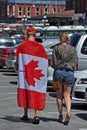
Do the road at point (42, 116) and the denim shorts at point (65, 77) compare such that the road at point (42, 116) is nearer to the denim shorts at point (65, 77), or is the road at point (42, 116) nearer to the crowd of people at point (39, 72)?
the crowd of people at point (39, 72)

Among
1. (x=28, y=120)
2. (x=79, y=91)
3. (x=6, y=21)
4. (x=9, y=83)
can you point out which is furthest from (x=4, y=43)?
(x=6, y=21)

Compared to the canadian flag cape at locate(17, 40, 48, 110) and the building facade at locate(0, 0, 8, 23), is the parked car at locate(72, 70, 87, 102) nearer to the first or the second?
the canadian flag cape at locate(17, 40, 48, 110)

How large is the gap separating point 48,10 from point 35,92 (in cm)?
12251

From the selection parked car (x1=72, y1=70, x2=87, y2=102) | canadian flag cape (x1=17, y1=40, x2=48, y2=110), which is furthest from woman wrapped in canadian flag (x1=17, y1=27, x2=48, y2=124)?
parked car (x1=72, y1=70, x2=87, y2=102)

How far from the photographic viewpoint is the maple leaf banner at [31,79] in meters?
11.0

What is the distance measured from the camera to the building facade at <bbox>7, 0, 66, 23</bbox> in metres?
128

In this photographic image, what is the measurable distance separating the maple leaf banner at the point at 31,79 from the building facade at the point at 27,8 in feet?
381

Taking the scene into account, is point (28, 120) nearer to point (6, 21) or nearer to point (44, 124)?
point (44, 124)

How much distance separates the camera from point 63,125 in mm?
10844

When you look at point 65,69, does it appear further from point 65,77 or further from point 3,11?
→ point 3,11

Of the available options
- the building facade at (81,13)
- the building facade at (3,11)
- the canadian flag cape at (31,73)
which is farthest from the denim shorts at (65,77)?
the building facade at (3,11)

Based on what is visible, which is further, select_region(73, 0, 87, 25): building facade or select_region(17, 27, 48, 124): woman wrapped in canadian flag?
select_region(73, 0, 87, 25): building facade

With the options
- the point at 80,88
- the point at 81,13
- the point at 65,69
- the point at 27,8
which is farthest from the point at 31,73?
the point at 27,8

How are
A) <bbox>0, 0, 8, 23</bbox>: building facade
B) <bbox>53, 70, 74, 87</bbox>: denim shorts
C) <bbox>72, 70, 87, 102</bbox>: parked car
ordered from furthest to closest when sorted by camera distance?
<bbox>0, 0, 8, 23</bbox>: building facade
<bbox>72, 70, 87, 102</bbox>: parked car
<bbox>53, 70, 74, 87</bbox>: denim shorts
